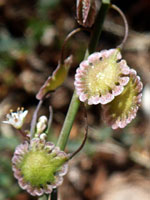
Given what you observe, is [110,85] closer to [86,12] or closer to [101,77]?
[101,77]

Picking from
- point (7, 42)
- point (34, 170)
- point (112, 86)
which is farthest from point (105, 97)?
point (7, 42)

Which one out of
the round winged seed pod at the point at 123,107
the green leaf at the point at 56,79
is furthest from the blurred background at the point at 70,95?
the round winged seed pod at the point at 123,107

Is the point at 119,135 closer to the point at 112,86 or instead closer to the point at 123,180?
the point at 123,180

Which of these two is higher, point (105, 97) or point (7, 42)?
point (105, 97)

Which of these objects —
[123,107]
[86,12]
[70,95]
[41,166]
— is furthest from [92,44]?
[70,95]

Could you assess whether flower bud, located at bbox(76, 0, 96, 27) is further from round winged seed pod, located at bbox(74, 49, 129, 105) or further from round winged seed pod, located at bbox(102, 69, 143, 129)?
round winged seed pod, located at bbox(102, 69, 143, 129)

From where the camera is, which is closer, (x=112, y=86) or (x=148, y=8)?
(x=112, y=86)

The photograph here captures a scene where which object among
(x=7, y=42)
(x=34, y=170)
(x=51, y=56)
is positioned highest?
(x=34, y=170)

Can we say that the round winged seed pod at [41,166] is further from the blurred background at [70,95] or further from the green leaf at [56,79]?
the blurred background at [70,95]
